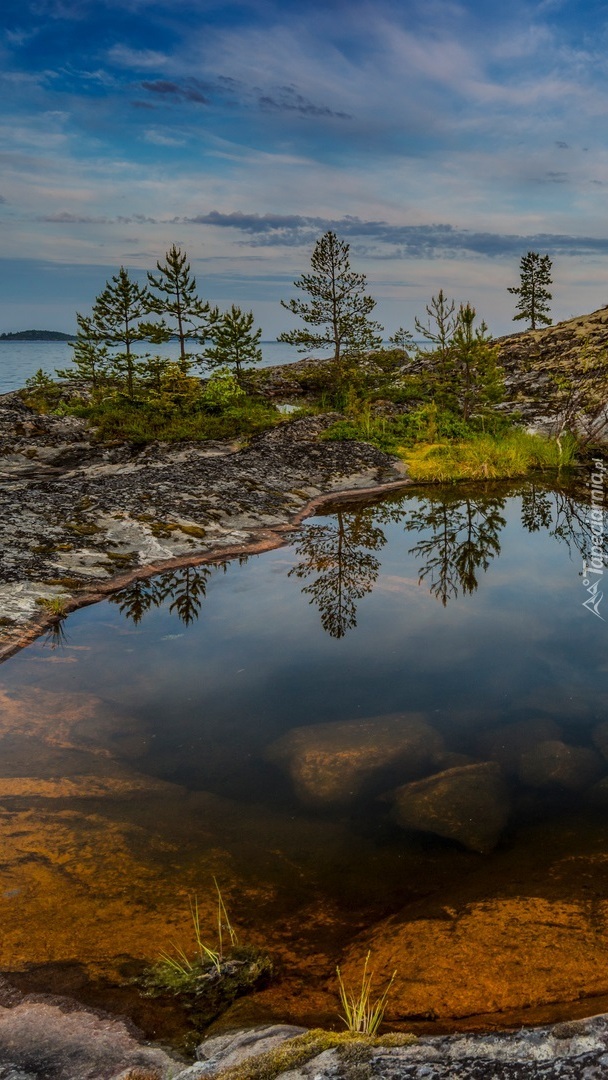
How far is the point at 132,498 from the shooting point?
15492mm

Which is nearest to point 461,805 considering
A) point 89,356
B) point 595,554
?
point 595,554

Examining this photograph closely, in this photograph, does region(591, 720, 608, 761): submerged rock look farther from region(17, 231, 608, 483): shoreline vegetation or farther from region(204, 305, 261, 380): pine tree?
region(204, 305, 261, 380): pine tree

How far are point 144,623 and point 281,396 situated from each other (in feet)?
76.7

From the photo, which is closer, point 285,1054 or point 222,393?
point 285,1054

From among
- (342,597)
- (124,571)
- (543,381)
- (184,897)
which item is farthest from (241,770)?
(543,381)

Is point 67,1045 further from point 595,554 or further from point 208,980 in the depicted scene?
point 595,554

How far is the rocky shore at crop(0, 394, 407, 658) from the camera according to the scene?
1146 centimetres

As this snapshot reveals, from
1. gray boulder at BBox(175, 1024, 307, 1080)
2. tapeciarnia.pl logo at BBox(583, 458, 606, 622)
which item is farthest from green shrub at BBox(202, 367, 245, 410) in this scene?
gray boulder at BBox(175, 1024, 307, 1080)

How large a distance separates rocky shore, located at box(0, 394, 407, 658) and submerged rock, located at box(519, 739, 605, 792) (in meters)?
7.29

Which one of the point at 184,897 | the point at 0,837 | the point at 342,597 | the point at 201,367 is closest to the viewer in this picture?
the point at 184,897

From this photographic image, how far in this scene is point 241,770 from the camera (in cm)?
664

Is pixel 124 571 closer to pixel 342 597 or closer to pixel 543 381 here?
pixel 342 597

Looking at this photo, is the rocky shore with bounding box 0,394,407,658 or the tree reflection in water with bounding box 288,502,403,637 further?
the rocky shore with bounding box 0,394,407,658

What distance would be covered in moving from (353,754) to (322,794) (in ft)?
2.20
